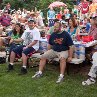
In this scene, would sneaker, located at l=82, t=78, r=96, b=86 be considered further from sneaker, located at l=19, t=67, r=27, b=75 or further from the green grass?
sneaker, located at l=19, t=67, r=27, b=75

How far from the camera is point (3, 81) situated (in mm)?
7438

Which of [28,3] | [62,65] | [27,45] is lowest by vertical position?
[62,65]

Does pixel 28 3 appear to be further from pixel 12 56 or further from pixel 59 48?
pixel 59 48

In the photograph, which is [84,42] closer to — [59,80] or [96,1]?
[59,80]

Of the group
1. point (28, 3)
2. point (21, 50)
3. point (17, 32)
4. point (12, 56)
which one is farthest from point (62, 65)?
point (28, 3)

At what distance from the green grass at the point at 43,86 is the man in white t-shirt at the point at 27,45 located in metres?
0.38

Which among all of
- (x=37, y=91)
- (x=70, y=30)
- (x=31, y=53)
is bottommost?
(x=37, y=91)

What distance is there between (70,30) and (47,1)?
19823 mm

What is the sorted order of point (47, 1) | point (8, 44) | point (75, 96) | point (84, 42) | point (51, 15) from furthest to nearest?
point (47, 1), point (51, 15), point (8, 44), point (84, 42), point (75, 96)

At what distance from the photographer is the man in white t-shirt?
8.18m

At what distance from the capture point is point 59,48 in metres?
7.64

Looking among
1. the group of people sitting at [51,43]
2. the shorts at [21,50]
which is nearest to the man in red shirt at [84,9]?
the group of people sitting at [51,43]

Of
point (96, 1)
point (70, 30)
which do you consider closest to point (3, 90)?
point (70, 30)

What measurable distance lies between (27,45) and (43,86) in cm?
180
